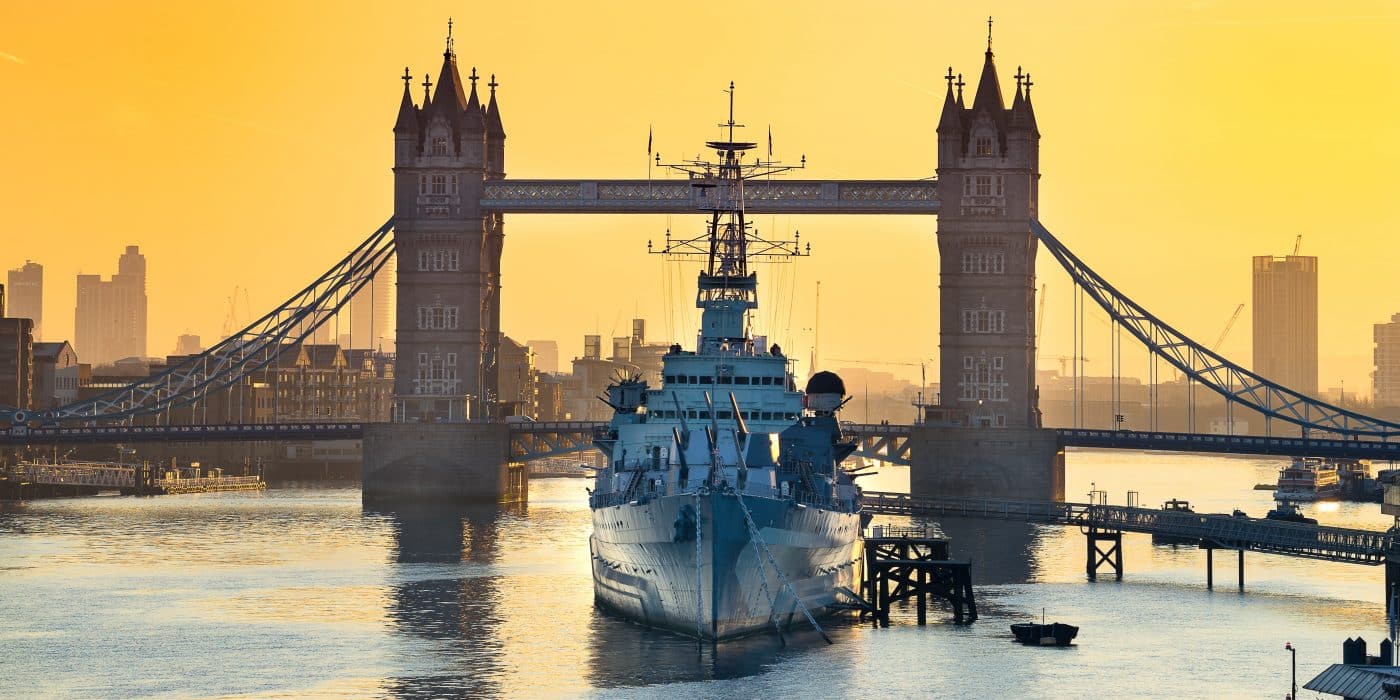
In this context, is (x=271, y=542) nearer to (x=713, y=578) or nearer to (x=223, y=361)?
(x=223, y=361)

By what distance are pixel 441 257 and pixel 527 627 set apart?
7942 cm

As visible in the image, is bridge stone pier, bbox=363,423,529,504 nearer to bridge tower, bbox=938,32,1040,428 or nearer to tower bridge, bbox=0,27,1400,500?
tower bridge, bbox=0,27,1400,500

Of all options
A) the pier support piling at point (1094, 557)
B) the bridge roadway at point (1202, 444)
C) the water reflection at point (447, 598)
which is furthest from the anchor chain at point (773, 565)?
the bridge roadway at point (1202, 444)

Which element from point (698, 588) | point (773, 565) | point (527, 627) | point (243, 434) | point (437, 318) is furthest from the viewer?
point (243, 434)

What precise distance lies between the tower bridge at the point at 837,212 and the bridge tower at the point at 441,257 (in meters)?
0.10

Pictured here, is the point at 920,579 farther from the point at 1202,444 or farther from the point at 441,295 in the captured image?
the point at 441,295

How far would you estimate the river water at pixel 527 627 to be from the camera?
277 feet

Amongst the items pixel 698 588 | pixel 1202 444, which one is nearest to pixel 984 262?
pixel 1202 444

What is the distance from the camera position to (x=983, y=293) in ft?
564

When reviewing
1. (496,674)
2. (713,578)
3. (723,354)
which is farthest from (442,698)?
(723,354)

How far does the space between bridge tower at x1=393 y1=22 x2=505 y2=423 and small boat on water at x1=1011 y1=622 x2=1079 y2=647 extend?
285ft

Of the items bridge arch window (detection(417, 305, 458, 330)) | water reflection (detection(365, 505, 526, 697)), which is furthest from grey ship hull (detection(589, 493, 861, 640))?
bridge arch window (detection(417, 305, 458, 330))

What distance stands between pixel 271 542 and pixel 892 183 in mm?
52851

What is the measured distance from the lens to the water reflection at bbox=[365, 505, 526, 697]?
3366 inches
